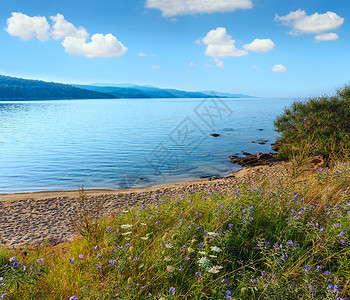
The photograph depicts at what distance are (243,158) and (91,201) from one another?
44.1ft

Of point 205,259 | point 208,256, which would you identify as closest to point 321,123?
point 208,256

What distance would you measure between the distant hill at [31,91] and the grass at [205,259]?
177166 millimetres

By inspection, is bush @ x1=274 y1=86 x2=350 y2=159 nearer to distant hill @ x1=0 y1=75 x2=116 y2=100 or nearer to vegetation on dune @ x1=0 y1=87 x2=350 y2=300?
vegetation on dune @ x1=0 y1=87 x2=350 y2=300

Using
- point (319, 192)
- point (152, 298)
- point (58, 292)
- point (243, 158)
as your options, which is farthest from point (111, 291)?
point (243, 158)

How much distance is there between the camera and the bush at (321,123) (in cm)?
1519

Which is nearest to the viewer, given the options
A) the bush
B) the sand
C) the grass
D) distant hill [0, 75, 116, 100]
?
the grass

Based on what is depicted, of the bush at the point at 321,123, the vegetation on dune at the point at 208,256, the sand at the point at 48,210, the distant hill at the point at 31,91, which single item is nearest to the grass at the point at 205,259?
the vegetation on dune at the point at 208,256

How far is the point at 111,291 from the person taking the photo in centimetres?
285

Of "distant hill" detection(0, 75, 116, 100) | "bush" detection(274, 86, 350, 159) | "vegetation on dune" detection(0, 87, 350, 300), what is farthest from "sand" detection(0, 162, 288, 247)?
"distant hill" detection(0, 75, 116, 100)

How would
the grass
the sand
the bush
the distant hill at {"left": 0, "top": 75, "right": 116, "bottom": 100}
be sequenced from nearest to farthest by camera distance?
1. the grass
2. the sand
3. the bush
4. the distant hill at {"left": 0, "top": 75, "right": 116, "bottom": 100}

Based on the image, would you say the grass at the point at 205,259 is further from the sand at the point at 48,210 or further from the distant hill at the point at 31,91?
the distant hill at the point at 31,91

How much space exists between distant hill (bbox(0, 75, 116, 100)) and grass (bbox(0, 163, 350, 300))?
581 feet

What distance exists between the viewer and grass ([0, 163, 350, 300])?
9.86 ft

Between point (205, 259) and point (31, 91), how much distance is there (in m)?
186
